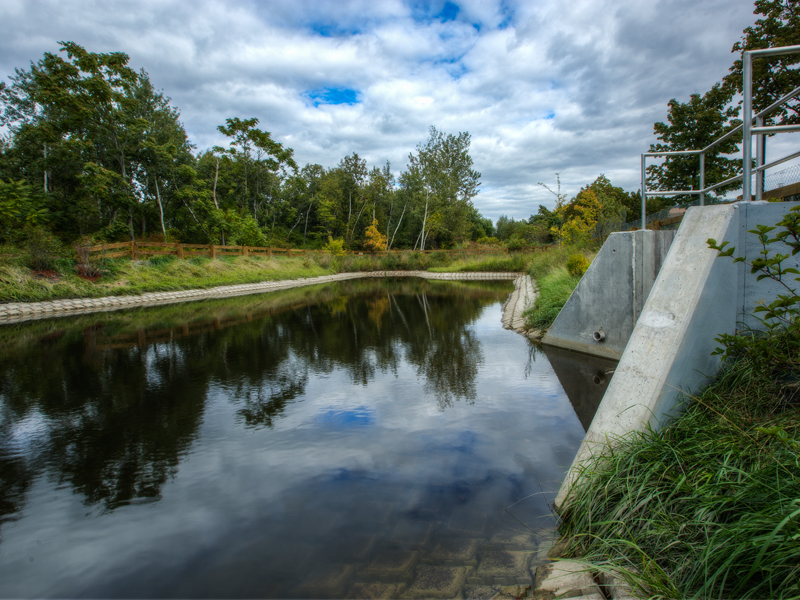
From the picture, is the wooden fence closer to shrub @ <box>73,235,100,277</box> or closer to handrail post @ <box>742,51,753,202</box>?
shrub @ <box>73,235,100,277</box>

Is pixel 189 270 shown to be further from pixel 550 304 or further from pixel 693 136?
pixel 693 136

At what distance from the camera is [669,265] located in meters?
3.54

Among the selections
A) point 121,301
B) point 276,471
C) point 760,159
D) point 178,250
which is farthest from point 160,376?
point 178,250

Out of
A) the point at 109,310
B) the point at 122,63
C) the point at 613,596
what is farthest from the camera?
the point at 122,63

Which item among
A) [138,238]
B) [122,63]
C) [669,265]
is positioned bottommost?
[669,265]

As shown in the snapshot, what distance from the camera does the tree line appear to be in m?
21.1

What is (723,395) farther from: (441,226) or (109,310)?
(441,226)

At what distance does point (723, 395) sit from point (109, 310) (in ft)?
52.2

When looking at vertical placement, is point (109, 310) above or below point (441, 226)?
below

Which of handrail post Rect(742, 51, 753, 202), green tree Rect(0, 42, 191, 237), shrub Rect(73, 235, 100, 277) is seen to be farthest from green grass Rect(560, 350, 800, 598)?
green tree Rect(0, 42, 191, 237)

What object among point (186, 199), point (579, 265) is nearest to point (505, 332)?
point (579, 265)

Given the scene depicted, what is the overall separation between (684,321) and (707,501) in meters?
1.57

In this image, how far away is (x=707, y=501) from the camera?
6.37ft

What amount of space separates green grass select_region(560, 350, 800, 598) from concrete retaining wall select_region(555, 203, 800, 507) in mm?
144
